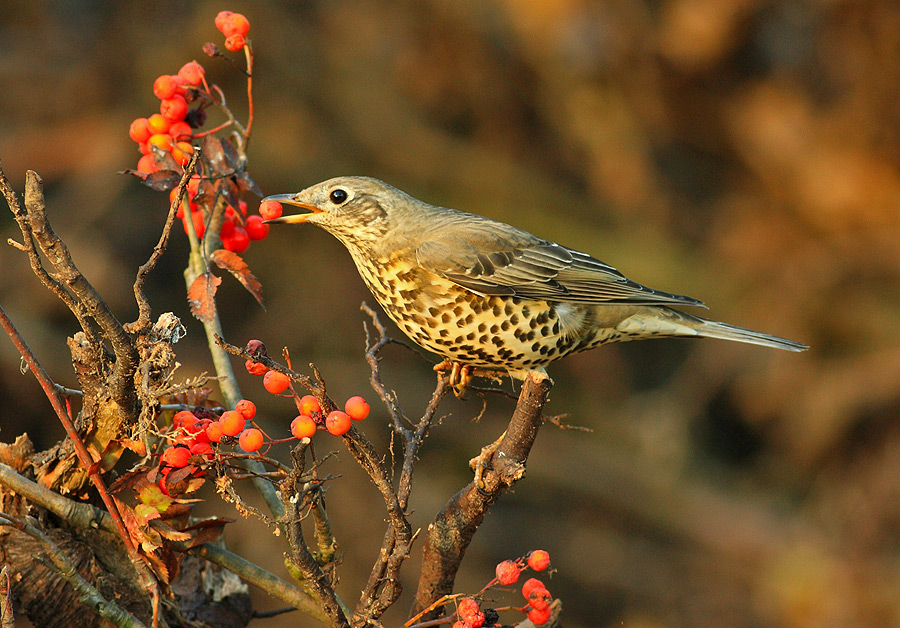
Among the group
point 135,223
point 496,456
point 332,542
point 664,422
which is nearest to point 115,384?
point 332,542

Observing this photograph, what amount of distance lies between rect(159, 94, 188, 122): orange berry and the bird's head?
2.52 feet

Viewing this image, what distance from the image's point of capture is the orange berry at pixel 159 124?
193cm

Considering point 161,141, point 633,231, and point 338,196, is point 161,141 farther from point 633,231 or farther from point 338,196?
point 633,231

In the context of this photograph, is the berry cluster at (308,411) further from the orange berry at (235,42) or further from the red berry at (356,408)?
the orange berry at (235,42)

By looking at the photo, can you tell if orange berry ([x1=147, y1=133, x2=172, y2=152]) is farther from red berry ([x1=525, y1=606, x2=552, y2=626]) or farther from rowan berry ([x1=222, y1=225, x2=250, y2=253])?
red berry ([x1=525, y1=606, x2=552, y2=626])

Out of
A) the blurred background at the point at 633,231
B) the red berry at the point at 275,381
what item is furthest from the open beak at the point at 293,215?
the blurred background at the point at 633,231

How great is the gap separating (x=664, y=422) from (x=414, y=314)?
3905 millimetres

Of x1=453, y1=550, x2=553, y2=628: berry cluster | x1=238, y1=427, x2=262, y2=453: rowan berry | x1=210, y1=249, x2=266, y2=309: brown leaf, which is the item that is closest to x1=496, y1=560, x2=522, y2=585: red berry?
x1=453, y1=550, x2=553, y2=628: berry cluster

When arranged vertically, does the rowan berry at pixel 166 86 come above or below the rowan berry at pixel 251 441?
above

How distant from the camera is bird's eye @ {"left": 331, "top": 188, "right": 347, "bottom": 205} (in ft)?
9.18

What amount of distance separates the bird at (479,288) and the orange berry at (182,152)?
21.7 inches

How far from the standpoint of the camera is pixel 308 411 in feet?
4.88

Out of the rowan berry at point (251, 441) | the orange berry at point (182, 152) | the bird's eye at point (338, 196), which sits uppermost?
the bird's eye at point (338, 196)

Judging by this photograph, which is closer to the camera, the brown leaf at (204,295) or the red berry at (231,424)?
the red berry at (231,424)
